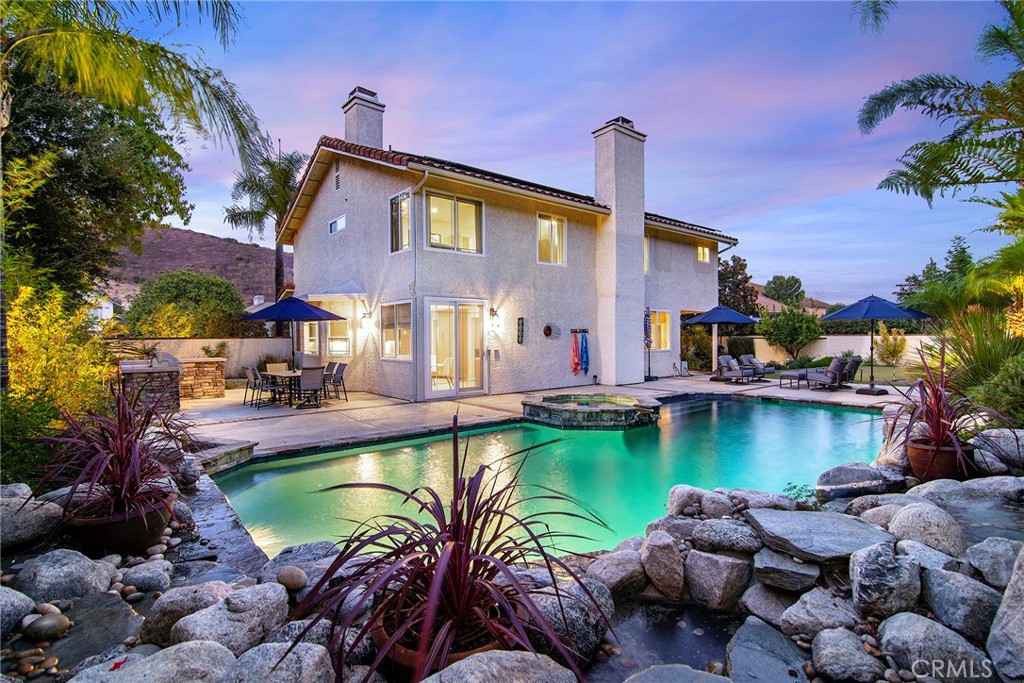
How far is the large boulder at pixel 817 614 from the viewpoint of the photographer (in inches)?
107

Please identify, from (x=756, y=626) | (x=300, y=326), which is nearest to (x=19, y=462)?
(x=756, y=626)

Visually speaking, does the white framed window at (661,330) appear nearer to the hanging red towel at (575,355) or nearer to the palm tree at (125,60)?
the hanging red towel at (575,355)

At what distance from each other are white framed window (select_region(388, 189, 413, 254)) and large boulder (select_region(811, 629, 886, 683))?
36.0 feet

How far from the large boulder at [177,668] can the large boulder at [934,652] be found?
9.95ft

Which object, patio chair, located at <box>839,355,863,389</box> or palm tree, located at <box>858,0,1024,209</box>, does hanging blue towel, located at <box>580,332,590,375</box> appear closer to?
patio chair, located at <box>839,355,863,389</box>

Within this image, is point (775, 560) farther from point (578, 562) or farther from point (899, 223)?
point (899, 223)

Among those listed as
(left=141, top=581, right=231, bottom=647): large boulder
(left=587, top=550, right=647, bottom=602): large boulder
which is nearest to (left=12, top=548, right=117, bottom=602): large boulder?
(left=141, top=581, right=231, bottom=647): large boulder

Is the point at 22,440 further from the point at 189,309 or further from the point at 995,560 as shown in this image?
the point at 189,309

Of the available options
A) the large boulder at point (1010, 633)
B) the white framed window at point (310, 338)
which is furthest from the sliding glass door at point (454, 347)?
the large boulder at point (1010, 633)

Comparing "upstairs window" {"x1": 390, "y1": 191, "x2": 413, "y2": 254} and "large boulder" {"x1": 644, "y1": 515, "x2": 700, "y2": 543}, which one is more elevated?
"upstairs window" {"x1": 390, "y1": 191, "x2": 413, "y2": 254}

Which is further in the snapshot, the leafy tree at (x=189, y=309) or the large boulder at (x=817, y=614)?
the leafy tree at (x=189, y=309)

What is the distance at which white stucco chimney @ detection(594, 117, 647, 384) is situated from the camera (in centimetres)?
1561

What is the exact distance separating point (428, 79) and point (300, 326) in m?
9.35

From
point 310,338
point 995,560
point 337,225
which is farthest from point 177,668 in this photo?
point 310,338
